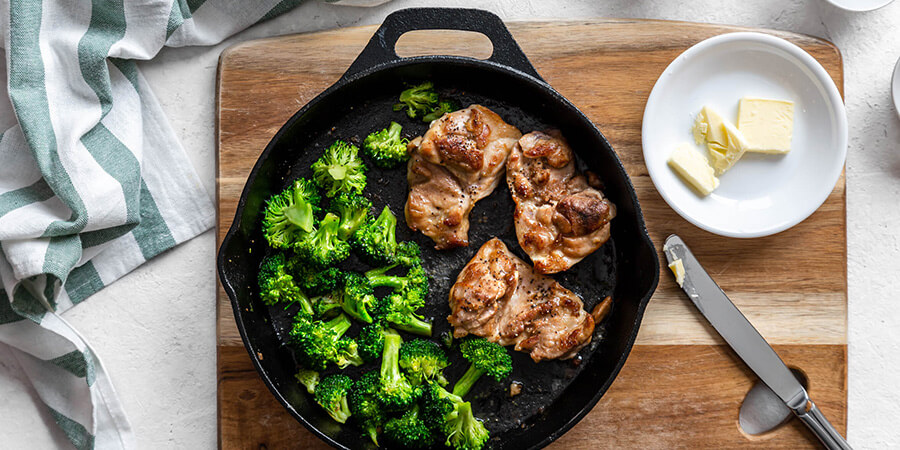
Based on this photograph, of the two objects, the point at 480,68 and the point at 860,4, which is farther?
the point at 860,4

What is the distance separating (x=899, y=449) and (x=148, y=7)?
4.20 m

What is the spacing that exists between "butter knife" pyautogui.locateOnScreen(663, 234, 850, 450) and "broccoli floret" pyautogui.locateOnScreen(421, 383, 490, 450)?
114 cm

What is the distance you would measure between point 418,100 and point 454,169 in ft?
1.21

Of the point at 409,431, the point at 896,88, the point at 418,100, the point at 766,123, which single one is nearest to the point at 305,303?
the point at 409,431

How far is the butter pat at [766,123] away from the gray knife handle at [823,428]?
1.19 m

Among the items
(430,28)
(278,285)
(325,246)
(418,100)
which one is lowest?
(278,285)

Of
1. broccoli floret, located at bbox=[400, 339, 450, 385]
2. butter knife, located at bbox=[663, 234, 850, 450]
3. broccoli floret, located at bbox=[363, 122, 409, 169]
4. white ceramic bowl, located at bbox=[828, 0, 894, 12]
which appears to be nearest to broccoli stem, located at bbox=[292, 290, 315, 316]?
broccoli floret, located at bbox=[400, 339, 450, 385]

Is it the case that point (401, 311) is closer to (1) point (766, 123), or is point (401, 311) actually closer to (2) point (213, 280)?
(2) point (213, 280)

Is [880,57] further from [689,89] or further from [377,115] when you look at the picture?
[377,115]

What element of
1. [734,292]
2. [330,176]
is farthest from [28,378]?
[734,292]

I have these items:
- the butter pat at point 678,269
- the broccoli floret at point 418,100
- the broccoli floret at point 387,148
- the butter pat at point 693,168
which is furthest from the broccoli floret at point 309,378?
the butter pat at point 693,168

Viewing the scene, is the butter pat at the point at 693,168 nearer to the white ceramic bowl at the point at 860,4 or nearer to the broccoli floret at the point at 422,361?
the white ceramic bowl at the point at 860,4

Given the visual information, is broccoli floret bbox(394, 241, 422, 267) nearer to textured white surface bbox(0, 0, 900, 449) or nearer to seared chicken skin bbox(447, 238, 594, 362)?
seared chicken skin bbox(447, 238, 594, 362)

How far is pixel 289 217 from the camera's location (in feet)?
9.58
